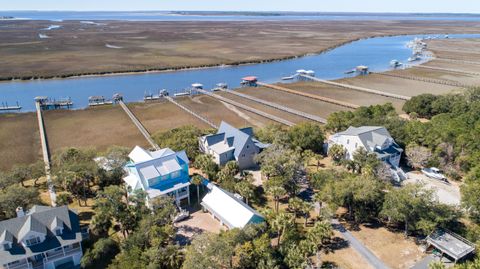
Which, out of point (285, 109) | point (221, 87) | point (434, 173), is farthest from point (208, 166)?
point (221, 87)

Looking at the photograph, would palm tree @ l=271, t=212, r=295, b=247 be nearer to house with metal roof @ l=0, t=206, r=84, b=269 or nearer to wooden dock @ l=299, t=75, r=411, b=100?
house with metal roof @ l=0, t=206, r=84, b=269

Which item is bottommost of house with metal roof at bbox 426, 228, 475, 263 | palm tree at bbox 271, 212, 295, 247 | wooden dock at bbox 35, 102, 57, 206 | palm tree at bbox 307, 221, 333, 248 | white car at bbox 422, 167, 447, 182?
wooden dock at bbox 35, 102, 57, 206

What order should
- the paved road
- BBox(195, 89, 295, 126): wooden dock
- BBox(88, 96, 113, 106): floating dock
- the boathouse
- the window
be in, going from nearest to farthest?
the window < the paved road < BBox(195, 89, 295, 126): wooden dock < BBox(88, 96, 113, 106): floating dock < the boathouse

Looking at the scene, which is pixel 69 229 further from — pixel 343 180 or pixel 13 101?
pixel 13 101

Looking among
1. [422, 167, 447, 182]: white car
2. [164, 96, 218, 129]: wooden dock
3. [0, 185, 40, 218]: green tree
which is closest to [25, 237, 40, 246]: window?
[0, 185, 40, 218]: green tree

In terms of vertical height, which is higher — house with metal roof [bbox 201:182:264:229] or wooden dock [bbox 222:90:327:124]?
house with metal roof [bbox 201:182:264:229]

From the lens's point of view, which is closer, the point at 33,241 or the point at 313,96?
the point at 33,241

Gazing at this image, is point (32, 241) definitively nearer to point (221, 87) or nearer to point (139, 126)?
point (139, 126)

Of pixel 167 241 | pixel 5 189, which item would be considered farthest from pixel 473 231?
pixel 5 189
